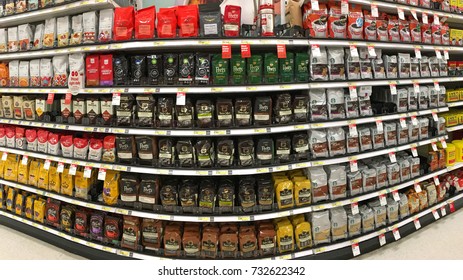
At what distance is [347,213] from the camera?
2.50 metres

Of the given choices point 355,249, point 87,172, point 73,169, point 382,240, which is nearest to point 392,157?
point 382,240

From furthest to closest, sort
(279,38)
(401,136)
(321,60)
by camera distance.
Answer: (401,136) → (321,60) → (279,38)

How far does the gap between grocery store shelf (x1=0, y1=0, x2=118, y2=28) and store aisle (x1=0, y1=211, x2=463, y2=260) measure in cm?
224

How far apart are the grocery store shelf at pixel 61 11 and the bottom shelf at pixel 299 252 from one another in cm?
205

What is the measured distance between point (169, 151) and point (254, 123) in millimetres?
715

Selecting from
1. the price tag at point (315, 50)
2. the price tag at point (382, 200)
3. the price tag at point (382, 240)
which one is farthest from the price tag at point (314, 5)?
the price tag at point (382, 240)

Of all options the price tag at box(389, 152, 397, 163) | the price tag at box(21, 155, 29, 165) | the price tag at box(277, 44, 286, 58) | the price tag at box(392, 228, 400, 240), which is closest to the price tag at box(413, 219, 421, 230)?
the price tag at box(392, 228, 400, 240)

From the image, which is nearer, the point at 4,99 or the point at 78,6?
the point at 78,6

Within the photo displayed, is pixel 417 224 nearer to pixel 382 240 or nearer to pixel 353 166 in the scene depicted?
pixel 382 240

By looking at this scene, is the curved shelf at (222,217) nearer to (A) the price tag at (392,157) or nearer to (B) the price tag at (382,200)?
(B) the price tag at (382,200)

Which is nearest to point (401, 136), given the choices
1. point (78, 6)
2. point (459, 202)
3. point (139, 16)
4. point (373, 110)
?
point (373, 110)

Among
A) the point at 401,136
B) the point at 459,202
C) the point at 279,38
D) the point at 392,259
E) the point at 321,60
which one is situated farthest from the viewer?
the point at 459,202

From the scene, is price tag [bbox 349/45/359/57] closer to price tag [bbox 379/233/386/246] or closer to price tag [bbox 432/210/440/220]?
price tag [bbox 379/233/386/246]

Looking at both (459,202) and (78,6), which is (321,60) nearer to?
(78,6)
